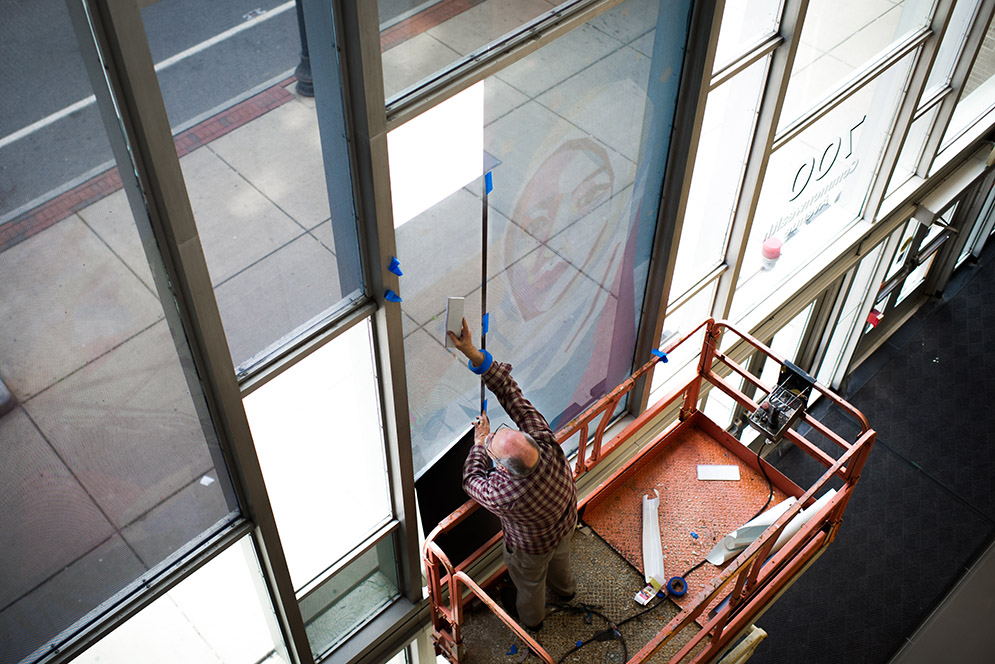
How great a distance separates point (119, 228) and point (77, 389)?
665mm

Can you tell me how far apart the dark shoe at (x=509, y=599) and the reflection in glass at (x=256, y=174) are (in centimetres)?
218

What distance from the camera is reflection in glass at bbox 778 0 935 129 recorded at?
6113 mm

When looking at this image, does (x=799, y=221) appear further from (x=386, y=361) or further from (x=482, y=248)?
(x=386, y=361)

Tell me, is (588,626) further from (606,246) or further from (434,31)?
(434,31)

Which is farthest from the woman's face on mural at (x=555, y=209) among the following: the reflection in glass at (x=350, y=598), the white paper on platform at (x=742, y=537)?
the reflection in glass at (x=350, y=598)

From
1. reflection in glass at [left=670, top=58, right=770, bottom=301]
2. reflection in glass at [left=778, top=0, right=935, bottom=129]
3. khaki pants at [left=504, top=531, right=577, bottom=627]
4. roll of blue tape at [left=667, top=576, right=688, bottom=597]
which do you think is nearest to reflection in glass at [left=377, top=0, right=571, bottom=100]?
reflection in glass at [left=670, top=58, right=770, bottom=301]

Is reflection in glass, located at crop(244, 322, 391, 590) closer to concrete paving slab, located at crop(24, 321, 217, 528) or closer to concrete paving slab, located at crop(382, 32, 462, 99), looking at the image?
concrete paving slab, located at crop(24, 321, 217, 528)

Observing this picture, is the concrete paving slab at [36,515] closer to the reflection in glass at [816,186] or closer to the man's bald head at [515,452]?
the man's bald head at [515,452]

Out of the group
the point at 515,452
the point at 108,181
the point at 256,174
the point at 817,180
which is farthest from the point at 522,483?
the point at 817,180

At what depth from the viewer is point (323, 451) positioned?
4.89 metres

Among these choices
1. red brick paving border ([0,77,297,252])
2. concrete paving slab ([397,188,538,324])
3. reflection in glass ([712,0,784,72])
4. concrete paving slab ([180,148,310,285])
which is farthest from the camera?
reflection in glass ([712,0,784,72])

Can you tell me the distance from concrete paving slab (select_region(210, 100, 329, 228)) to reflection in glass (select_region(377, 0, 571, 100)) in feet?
1.28

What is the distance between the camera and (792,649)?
8359 mm

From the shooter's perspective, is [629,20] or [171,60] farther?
[629,20]
